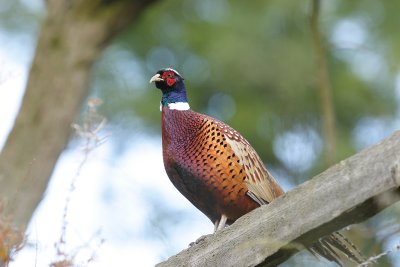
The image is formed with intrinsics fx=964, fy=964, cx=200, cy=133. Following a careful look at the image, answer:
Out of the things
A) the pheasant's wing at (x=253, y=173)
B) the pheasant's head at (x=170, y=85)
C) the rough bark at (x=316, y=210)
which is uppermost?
the pheasant's head at (x=170, y=85)

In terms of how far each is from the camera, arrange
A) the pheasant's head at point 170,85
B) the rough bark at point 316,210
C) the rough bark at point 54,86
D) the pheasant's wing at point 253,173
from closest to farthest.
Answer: the rough bark at point 316,210, the pheasant's wing at point 253,173, the pheasant's head at point 170,85, the rough bark at point 54,86

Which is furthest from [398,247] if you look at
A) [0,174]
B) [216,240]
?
[0,174]

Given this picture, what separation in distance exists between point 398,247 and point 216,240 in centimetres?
92

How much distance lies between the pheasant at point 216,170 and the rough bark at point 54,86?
112 cm

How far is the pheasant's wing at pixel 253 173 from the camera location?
4.76 meters

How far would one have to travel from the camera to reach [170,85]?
5309 mm

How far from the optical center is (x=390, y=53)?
857cm

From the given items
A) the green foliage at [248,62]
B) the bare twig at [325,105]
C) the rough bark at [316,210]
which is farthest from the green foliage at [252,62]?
the rough bark at [316,210]

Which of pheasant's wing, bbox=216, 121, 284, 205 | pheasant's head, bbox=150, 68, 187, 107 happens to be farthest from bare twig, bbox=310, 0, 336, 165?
pheasant's head, bbox=150, 68, 187, 107

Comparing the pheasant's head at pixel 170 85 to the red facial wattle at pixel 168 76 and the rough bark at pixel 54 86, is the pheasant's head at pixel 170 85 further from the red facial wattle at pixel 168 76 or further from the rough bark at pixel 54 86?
the rough bark at pixel 54 86

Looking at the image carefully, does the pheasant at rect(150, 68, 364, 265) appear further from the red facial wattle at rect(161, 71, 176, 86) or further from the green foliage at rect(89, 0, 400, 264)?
the green foliage at rect(89, 0, 400, 264)

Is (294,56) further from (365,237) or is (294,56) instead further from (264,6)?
(365,237)

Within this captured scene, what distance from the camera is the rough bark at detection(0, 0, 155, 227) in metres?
5.77

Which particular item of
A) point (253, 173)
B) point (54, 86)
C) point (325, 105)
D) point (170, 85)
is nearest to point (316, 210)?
point (253, 173)
